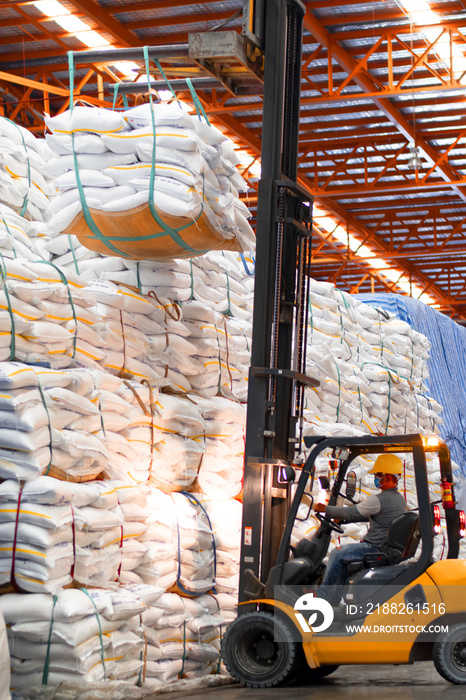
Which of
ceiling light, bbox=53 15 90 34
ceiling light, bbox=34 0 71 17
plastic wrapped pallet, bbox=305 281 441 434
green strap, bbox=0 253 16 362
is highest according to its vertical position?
ceiling light, bbox=53 15 90 34

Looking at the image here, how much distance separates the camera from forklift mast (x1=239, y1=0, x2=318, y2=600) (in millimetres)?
5746

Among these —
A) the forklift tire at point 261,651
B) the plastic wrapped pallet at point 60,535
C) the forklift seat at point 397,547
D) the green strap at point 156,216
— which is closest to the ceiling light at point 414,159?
the green strap at point 156,216

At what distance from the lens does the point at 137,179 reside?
18.2ft

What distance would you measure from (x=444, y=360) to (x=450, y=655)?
828 cm

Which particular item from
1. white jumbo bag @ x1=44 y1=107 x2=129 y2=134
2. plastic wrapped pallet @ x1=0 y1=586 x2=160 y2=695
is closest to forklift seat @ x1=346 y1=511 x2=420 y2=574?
plastic wrapped pallet @ x1=0 y1=586 x2=160 y2=695

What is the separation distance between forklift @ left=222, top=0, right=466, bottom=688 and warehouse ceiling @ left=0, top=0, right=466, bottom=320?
71 cm

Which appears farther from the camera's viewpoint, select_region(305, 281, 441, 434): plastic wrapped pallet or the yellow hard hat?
select_region(305, 281, 441, 434): plastic wrapped pallet

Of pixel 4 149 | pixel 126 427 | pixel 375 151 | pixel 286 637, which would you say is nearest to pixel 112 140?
pixel 4 149

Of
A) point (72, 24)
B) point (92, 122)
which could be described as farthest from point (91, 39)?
point (92, 122)

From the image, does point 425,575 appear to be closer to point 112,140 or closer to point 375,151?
point 112,140

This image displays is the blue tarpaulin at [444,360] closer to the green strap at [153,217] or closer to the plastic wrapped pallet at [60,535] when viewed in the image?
the green strap at [153,217]

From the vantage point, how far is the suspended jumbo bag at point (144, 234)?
5.60m

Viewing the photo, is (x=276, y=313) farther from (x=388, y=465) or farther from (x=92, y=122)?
(x=92, y=122)

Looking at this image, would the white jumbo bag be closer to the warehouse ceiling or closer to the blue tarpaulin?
the warehouse ceiling
